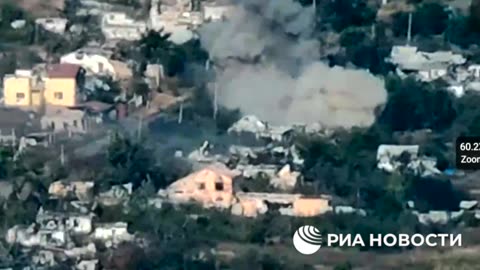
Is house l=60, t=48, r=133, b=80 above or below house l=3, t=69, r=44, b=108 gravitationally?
above

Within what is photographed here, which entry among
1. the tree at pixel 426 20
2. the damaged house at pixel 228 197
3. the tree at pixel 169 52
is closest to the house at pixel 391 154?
the damaged house at pixel 228 197

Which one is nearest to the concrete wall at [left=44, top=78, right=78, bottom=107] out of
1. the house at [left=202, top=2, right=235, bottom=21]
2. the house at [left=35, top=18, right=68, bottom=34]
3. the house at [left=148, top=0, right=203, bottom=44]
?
the house at [left=35, top=18, right=68, bottom=34]

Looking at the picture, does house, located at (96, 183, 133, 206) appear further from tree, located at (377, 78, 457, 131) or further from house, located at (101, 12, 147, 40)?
tree, located at (377, 78, 457, 131)

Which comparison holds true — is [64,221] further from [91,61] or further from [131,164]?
[91,61]

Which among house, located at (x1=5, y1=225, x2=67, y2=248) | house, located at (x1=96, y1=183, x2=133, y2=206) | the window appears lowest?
house, located at (x1=5, y1=225, x2=67, y2=248)

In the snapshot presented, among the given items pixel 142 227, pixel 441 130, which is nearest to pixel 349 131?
pixel 441 130

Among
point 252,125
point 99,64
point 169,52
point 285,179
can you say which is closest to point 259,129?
point 252,125
